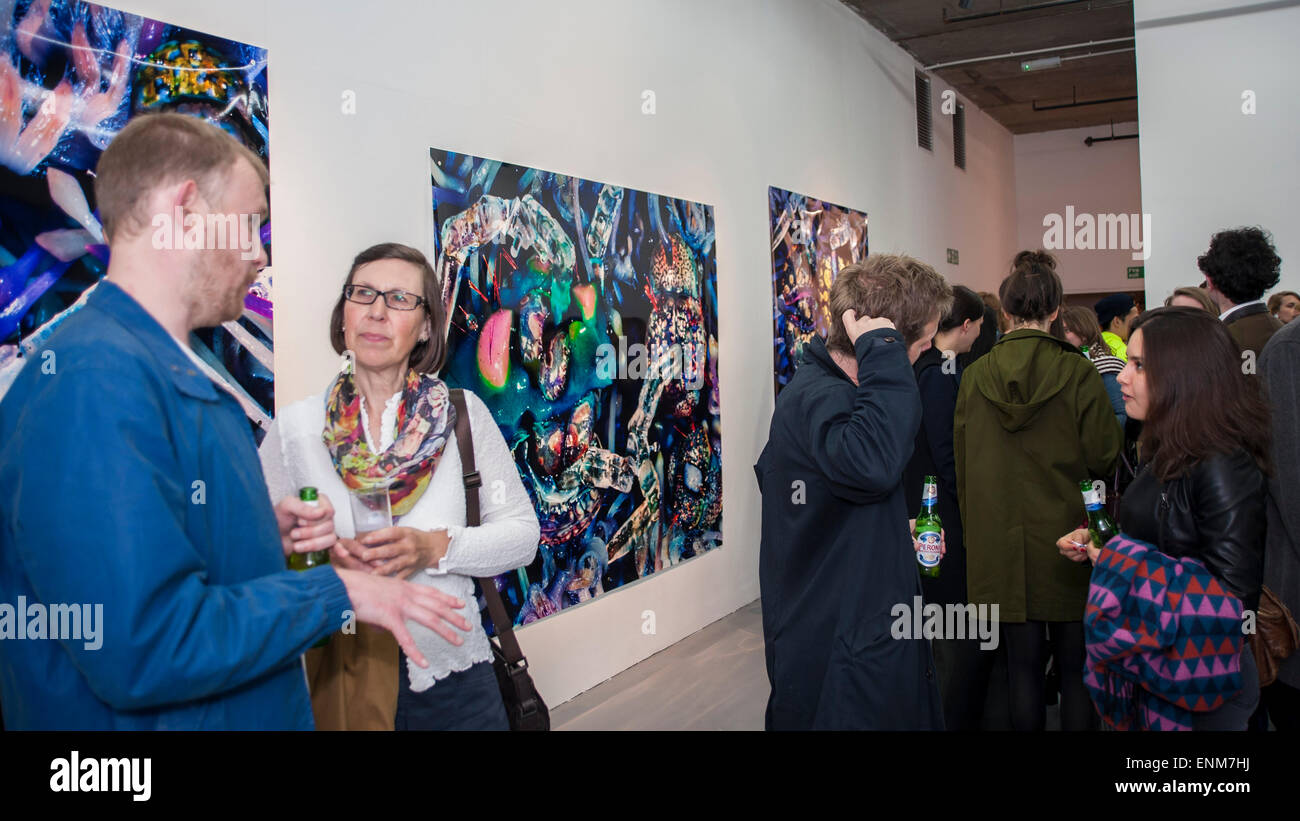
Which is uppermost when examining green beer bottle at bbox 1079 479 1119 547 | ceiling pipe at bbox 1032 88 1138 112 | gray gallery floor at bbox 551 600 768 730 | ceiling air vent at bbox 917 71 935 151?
ceiling pipe at bbox 1032 88 1138 112

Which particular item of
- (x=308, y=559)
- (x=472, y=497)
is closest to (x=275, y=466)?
(x=308, y=559)

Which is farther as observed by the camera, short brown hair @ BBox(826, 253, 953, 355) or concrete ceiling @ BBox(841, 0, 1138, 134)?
concrete ceiling @ BBox(841, 0, 1138, 134)

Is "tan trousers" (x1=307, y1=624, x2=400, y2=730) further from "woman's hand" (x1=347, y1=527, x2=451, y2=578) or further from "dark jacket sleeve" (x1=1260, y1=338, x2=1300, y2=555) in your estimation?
"dark jacket sleeve" (x1=1260, y1=338, x2=1300, y2=555)

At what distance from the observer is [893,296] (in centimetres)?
193

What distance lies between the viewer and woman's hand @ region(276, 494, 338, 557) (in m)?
1.29

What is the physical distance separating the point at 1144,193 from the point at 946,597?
3.88 meters

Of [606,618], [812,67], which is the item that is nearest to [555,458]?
[606,618]

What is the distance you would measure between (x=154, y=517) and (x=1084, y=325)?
4244 millimetres

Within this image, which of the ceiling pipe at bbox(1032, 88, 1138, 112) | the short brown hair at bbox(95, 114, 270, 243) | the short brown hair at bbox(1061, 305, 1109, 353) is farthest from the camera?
the ceiling pipe at bbox(1032, 88, 1138, 112)

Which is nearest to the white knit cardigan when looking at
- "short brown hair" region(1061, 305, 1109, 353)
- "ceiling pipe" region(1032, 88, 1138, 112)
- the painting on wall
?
"short brown hair" region(1061, 305, 1109, 353)

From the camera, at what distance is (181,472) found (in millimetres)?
1088

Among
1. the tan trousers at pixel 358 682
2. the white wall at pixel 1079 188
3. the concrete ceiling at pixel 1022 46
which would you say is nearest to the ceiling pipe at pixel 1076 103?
the concrete ceiling at pixel 1022 46

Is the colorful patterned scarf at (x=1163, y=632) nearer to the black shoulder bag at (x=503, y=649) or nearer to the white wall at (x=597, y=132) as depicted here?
the black shoulder bag at (x=503, y=649)
